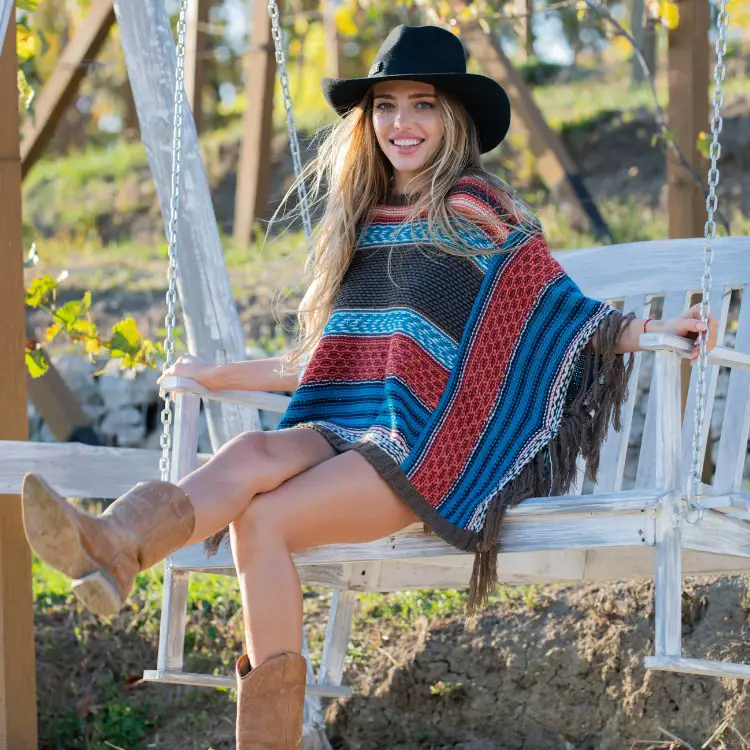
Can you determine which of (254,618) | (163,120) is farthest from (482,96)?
(254,618)

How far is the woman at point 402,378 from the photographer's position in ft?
8.75

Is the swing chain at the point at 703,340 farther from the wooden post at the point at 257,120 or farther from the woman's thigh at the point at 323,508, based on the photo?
the wooden post at the point at 257,120

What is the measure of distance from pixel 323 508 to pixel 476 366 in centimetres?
55

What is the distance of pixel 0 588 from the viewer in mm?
3668

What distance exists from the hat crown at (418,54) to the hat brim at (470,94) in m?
0.03

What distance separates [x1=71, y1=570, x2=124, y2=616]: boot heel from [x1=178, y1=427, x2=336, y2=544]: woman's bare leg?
264 mm

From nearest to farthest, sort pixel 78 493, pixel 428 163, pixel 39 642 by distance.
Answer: pixel 428 163 < pixel 78 493 < pixel 39 642

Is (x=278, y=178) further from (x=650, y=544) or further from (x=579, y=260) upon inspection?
(x=650, y=544)

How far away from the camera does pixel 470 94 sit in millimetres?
3164

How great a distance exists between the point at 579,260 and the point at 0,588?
1851 mm

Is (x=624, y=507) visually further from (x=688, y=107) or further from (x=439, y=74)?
(x=688, y=107)

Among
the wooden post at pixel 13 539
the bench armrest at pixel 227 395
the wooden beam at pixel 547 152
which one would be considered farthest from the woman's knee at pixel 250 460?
the wooden beam at pixel 547 152

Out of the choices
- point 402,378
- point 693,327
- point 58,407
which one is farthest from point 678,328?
point 58,407

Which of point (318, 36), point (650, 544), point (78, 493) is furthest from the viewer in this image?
point (318, 36)
